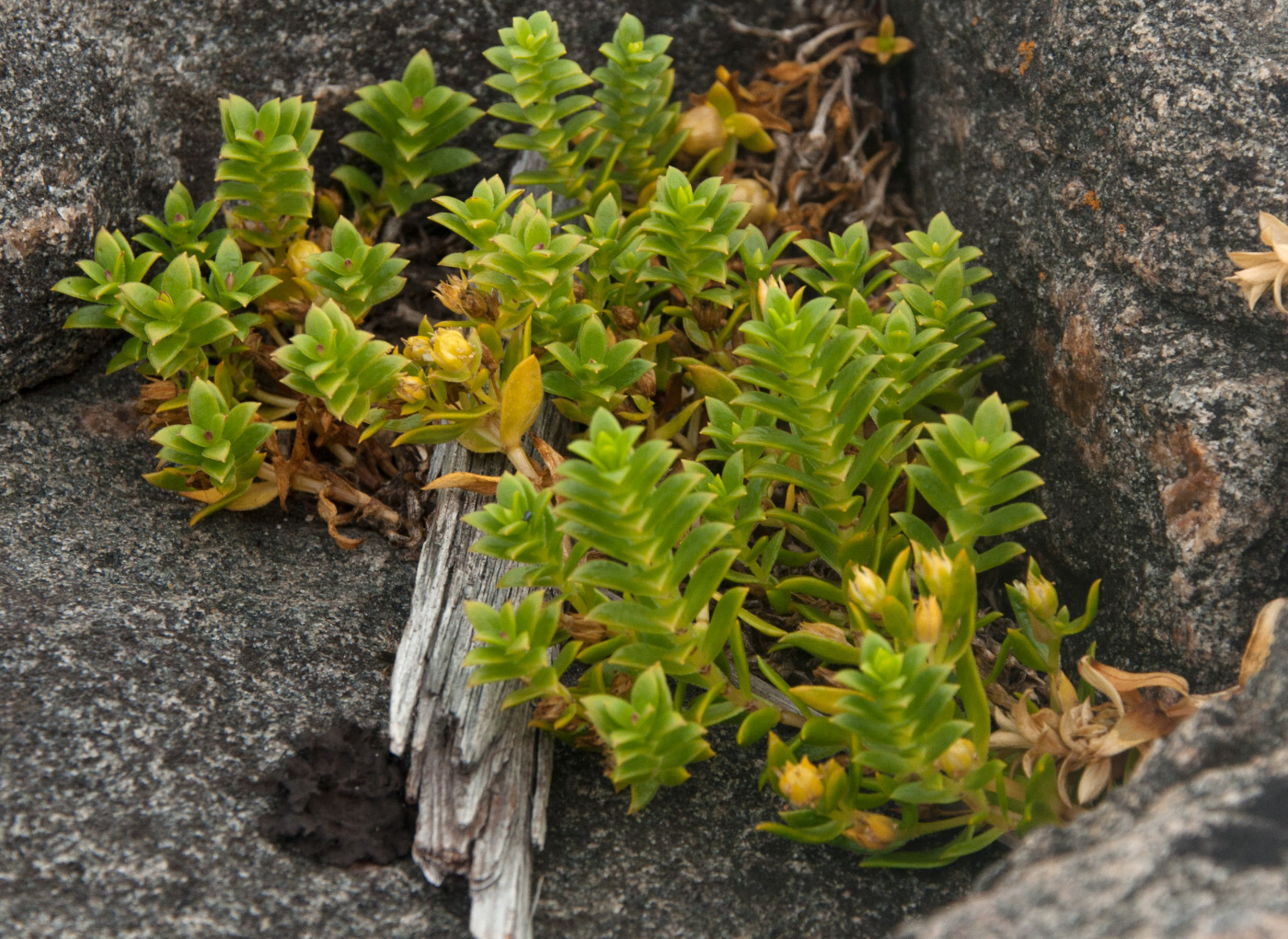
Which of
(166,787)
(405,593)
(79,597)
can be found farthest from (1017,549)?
(79,597)

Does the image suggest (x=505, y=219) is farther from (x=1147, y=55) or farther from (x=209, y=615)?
(x=1147, y=55)

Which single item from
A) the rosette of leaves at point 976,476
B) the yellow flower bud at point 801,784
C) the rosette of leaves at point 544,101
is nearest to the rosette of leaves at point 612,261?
the rosette of leaves at point 544,101

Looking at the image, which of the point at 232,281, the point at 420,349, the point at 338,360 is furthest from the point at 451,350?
the point at 232,281

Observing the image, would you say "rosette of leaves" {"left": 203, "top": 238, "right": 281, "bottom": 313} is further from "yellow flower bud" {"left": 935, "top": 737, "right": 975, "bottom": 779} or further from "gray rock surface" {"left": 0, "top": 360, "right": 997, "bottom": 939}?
"yellow flower bud" {"left": 935, "top": 737, "right": 975, "bottom": 779}

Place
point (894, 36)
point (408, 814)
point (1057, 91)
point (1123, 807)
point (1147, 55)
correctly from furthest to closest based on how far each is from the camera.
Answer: point (894, 36) → point (1057, 91) → point (1147, 55) → point (408, 814) → point (1123, 807)

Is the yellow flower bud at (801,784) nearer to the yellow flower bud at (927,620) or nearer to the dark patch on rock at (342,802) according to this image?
the yellow flower bud at (927,620)

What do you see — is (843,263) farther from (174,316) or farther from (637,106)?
(174,316)
